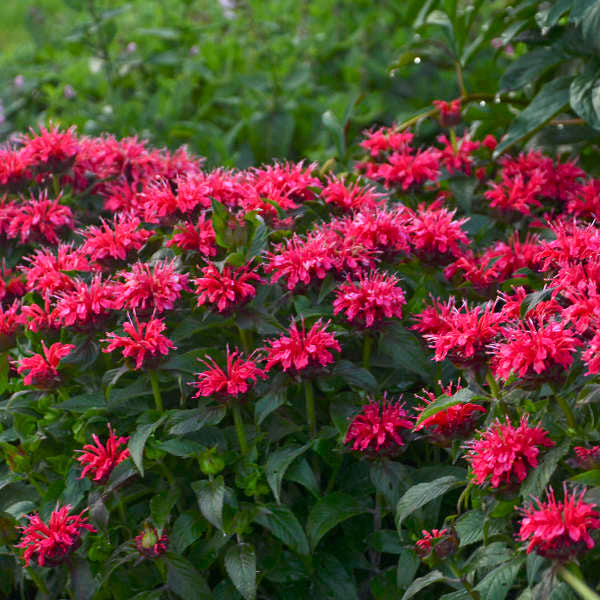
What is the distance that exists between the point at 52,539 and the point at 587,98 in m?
1.59

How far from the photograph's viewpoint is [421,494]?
4.75ft

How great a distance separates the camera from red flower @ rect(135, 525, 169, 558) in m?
1.51

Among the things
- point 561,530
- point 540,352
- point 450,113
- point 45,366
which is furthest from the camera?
point 450,113

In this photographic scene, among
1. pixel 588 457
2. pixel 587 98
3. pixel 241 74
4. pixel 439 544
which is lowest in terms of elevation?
pixel 241 74

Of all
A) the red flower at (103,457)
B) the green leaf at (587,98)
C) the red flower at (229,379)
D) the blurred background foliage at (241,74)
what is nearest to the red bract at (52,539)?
the red flower at (103,457)

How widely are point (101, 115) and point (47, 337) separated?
2.38 meters

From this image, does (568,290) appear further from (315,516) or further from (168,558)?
(168,558)

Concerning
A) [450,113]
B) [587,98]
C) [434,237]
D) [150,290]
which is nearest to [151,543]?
[150,290]

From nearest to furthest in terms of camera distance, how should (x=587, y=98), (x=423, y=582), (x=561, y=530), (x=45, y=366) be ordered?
(x=561, y=530) < (x=423, y=582) < (x=45, y=366) < (x=587, y=98)

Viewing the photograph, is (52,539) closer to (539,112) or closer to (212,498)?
(212,498)

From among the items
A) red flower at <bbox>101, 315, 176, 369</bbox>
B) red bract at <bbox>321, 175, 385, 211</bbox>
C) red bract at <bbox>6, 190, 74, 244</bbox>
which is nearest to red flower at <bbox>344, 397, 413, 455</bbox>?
red flower at <bbox>101, 315, 176, 369</bbox>

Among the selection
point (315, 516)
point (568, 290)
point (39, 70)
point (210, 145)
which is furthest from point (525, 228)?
point (39, 70)

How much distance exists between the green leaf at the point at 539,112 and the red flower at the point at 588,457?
1.06 m

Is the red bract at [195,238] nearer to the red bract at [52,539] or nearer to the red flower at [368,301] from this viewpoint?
the red flower at [368,301]
